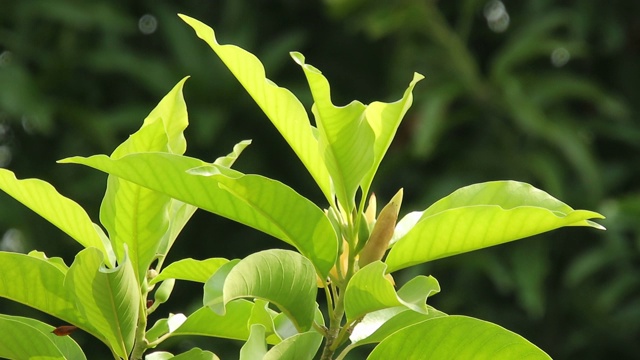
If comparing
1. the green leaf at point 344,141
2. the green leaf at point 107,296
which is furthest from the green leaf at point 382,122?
the green leaf at point 107,296

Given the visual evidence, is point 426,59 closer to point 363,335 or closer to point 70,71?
point 70,71

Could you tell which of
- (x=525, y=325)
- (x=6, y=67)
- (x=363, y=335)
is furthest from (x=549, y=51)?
(x=363, y=335)

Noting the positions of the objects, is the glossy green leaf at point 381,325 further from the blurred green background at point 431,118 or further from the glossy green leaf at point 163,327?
the blurred green background at point 431,118

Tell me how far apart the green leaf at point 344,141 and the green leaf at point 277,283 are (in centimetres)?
5

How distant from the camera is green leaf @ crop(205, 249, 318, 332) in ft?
1.50

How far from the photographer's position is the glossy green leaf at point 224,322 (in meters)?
0.56

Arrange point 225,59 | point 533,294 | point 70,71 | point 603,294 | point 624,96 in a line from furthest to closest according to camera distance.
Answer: point 624,96 → point 70,71 → point 603,294 → point 533,294 → point 225,59

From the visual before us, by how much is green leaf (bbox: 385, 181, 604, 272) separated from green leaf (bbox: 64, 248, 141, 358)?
5.0 inches

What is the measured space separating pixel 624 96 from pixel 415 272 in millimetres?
1002

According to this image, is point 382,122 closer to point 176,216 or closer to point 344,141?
point 344,141

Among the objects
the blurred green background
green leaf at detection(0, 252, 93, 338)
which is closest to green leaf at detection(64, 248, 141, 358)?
green leaf at detection(0, 252, 93, 338)

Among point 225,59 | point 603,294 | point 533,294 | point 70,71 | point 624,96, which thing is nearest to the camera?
point 225,59

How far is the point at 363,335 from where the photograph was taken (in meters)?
0.53

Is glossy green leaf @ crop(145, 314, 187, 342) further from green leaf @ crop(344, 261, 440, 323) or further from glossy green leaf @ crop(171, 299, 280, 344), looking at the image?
green leaf @ crop(344, 261, 440, 323)
